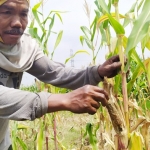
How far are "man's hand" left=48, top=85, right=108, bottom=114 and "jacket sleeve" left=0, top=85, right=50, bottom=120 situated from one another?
0.18ft

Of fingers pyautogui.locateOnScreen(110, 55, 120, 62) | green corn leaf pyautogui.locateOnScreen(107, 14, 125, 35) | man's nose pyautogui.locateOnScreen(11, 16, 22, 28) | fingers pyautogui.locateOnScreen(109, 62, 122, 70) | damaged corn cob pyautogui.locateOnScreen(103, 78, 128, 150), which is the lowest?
damaged corn cob pyautogui.locateOnScreen(103, 78, 128, 150)

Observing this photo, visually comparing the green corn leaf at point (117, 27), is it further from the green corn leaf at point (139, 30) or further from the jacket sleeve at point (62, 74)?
the jacket sleeve at point (62, 74)

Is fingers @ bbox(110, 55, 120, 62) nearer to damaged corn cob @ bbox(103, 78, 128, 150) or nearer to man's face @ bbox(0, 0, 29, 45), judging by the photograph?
damaged corn cob @ bbox(103, 78, 128, 150)

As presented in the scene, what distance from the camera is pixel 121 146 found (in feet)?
3.00

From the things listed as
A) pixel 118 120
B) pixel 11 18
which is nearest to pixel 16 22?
pixel 11 18

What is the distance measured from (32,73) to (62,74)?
184 millimetres

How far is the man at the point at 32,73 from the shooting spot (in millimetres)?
874

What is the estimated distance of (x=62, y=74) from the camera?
54.7 inches

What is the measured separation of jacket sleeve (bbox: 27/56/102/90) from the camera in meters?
1.25

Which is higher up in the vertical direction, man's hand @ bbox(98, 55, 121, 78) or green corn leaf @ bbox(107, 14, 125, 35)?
green corn leaf @ bbox(107, 14, 125, 35)

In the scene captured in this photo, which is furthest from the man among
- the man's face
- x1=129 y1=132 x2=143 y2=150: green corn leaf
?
x1=129 y1=132 x2=143 y2=150: green corn leaf

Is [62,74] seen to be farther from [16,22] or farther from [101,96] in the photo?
[101,96]

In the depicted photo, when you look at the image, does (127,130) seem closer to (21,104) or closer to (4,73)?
(21,104)

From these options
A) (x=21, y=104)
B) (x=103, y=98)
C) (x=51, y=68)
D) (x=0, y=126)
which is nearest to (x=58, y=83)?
(x=51, y=68)
